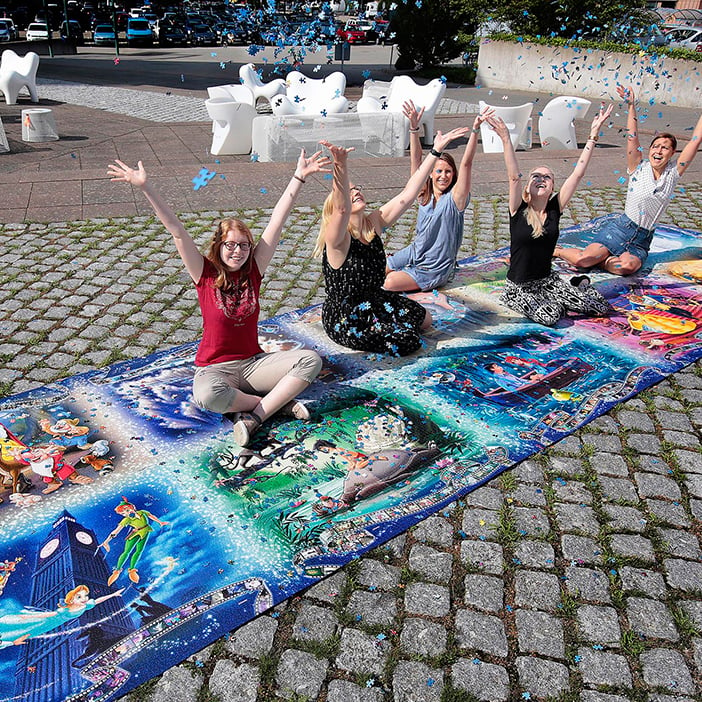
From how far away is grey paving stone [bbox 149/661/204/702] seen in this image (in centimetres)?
263

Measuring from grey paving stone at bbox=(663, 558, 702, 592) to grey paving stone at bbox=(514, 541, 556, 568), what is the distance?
52 cm

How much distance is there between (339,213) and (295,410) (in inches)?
50.3

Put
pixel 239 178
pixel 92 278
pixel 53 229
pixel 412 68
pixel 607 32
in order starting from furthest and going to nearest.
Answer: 1. pixel 412 68
2. pixel 607 32
3. pixel 239 178
4. pixel 53 229
5. pixel 92 278

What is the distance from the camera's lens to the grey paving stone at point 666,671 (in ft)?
8.91

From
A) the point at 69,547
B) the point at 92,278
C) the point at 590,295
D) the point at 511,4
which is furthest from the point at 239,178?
the point at 511,4

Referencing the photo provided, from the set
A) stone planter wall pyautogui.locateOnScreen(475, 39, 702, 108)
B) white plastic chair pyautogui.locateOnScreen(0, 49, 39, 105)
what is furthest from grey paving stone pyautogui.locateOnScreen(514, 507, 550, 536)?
white plastic chair pyautogui.locateOnScreen(0, 49, 39, 105)

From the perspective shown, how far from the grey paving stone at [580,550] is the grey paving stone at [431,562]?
0.57 metres

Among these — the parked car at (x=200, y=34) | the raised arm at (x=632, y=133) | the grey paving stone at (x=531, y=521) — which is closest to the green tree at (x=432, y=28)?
the parked car at (x=200, y=34)

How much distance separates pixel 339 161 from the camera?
13.9ft

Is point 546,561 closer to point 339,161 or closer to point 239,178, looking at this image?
point 339,161

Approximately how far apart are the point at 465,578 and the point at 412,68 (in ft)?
88.2

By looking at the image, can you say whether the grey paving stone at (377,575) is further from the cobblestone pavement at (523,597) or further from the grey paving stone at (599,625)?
the grey paving stone at (599,625)

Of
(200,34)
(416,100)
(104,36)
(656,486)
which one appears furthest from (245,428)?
(104,36)

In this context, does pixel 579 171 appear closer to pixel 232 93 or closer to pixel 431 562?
pixel 431 562
